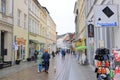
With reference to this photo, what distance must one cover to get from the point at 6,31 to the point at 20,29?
6364mm

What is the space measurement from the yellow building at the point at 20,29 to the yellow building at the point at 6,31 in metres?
0.90

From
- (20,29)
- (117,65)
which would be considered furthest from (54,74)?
(20,29)

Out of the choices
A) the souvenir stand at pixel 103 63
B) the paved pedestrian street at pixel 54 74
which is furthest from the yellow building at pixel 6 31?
the souvenir stand at pixel 103 63

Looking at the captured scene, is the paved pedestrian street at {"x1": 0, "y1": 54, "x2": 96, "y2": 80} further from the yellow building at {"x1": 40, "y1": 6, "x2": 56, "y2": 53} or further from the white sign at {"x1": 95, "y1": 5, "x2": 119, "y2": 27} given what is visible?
the yellow building at {"x1": 40, "y1": 6, "x2": 56, "y2": 53}

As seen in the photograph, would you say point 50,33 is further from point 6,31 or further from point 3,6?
point 3,6

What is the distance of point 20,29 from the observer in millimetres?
39625

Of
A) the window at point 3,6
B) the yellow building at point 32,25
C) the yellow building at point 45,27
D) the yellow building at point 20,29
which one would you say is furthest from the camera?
the yellow building at point 45,27

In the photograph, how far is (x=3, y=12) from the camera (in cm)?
3253

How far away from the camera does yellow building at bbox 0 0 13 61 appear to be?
32.4m

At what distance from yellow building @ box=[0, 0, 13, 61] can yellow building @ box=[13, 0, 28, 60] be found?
2.96 ft

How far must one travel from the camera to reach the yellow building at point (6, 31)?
32.4 meters

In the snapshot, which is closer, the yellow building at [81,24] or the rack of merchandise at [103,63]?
the rack of merchandise at [103,63]

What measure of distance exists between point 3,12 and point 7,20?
1.12 metres

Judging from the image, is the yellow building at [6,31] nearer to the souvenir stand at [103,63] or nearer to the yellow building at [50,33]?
the souvenir stand at [103,63]
